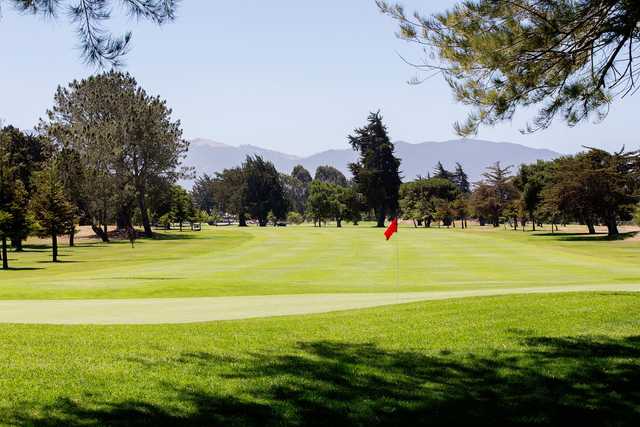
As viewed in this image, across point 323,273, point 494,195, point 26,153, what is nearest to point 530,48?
point 323,273

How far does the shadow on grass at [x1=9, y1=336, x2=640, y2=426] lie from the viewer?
7.79 meters

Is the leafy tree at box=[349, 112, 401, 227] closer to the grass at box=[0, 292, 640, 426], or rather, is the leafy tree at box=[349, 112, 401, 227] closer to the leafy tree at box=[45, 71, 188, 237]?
the leafy tree at box=[45, 71, 188, 237]

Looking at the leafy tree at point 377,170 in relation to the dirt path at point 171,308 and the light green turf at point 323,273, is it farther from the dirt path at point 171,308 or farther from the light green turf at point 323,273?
the dirt path at point 171,308

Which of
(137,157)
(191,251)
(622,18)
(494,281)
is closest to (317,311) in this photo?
(622,18)

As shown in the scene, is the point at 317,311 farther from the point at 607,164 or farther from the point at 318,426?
the point at 607,164

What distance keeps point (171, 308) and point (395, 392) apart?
467 inches

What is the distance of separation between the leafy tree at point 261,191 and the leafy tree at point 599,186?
86.8 meters

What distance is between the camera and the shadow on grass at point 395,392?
7789 millimetres

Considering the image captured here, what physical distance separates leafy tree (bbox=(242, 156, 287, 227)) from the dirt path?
446ft

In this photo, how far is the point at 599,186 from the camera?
7619 centimetres

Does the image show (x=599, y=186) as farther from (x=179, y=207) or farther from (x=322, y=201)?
(x=179, y=207)

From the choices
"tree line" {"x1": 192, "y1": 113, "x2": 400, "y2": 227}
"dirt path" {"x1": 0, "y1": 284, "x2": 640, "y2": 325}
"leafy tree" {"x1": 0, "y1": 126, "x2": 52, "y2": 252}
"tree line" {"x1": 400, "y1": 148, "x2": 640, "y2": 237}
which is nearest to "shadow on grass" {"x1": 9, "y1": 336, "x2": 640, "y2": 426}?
"dirt path" {"x1": 0, "y1": 284, "x2": 640, "y2": 325}

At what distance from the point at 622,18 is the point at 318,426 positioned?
9077mm

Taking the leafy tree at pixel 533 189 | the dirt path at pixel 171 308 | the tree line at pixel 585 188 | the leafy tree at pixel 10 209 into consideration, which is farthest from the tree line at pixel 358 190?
the dirt path at pixel 171 308
